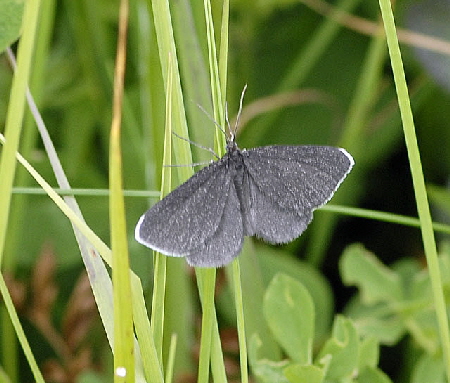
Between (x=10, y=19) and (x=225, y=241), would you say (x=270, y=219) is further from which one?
(x=10, y=19)

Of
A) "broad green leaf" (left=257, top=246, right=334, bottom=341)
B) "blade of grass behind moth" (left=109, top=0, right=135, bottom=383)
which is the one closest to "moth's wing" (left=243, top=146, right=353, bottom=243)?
"blade of grass behind moth" (left=109, top=0, right=135, bottom=383)

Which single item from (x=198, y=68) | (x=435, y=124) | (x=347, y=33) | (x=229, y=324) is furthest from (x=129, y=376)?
(x=347, y=33)

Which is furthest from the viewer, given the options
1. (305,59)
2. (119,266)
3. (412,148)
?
(305,59)

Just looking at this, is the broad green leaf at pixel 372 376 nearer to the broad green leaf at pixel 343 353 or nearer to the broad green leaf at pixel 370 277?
the broad green leaf at pixel 343 353

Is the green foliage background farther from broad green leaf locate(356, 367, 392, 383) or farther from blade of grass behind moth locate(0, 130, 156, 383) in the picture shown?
blade of grass behind moth locate(0, 130, 156, 383)

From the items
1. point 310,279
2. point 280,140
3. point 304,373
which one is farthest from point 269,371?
point 280,140

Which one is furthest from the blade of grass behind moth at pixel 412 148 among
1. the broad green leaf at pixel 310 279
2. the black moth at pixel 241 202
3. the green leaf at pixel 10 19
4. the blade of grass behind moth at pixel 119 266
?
the broad green leaf at pixel 310 279

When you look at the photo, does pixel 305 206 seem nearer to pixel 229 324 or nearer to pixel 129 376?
pixel 129 376
